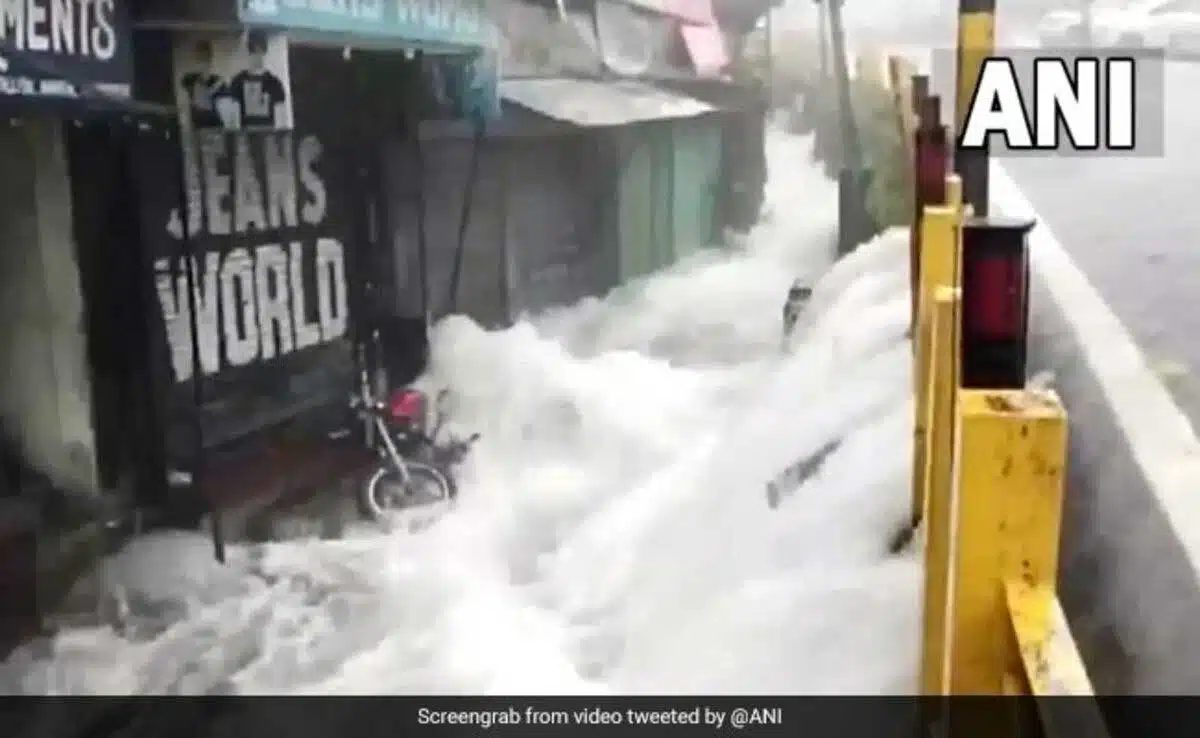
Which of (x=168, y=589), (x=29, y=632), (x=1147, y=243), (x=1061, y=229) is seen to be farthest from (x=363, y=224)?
(x=1147, y=243)

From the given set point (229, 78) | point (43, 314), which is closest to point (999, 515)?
point (229, 78)

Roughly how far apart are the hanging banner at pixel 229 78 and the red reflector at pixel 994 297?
3.13ft

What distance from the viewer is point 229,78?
1.49m

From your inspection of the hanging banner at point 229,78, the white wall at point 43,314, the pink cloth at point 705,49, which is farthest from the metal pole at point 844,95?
the white wall at point 43,314

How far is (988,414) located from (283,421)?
97 centimetres

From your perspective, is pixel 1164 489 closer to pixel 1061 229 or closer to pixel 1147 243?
pixel 1061 229

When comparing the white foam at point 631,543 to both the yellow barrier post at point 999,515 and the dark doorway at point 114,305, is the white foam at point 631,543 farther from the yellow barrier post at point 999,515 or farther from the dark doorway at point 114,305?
the yellow barrier post at point 999,515

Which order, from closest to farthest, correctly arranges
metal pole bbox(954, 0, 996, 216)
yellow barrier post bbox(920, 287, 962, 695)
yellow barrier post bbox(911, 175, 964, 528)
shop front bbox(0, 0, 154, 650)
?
1. yellow barrier post bbox(920, 287, 962, 695)
2. yellow barrier post bbox(911, 175, 964, 528)
3. metal pole bbox(954, 0, 996, 216)
4. shop front bbox(0, 0, 154, 650)

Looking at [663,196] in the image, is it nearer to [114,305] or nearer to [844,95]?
[844,95]

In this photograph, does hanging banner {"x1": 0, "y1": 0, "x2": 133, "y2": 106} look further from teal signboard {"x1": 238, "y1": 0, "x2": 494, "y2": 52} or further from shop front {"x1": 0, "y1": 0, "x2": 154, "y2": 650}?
teal signboard {"x1": 238, "y1": 0, "x2": 494, "y2": 52}

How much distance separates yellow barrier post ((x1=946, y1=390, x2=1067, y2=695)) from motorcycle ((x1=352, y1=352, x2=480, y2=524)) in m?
0.73

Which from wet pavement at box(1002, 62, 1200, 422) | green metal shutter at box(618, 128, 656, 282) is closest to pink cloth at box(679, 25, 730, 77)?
green metal shutter at box(618, 128, 656, 282)

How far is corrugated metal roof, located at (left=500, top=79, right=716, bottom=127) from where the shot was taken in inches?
59.1

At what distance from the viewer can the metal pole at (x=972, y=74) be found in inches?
49.8
